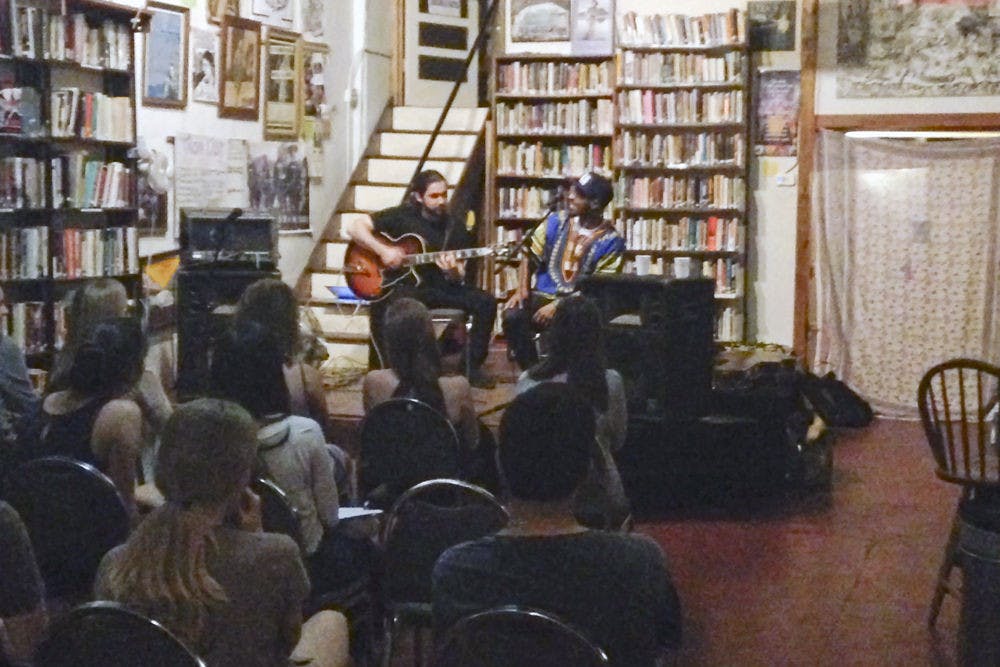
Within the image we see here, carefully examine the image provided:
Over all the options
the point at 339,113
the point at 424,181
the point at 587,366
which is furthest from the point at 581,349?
the point at 339,113

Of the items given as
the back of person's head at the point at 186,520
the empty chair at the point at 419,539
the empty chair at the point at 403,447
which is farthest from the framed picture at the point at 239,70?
the back of person's head at the point at 186,520

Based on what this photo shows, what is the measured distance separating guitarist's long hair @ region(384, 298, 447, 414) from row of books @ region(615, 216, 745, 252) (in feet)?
17.1

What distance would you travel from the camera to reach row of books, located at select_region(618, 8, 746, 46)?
895 centimetres

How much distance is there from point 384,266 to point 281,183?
4.96 feet

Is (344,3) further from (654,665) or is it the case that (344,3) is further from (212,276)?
(654,665)

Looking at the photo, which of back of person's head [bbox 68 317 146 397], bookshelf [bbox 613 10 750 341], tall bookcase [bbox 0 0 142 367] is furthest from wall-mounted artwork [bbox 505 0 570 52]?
back of person's head [bbox 68 317 146 397]

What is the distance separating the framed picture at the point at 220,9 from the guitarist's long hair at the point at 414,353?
4488mm

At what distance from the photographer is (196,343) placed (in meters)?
6.73

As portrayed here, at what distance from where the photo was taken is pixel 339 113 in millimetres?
9500

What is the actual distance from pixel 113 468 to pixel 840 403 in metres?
5.07

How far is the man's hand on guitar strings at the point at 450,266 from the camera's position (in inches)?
296

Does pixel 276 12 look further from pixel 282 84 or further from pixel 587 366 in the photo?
pixel 587 366

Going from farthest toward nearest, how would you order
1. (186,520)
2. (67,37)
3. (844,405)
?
(844,405), (67,37), (186,520)

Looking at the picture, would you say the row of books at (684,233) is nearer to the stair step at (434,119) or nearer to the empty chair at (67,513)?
the stair step at (434,119)
